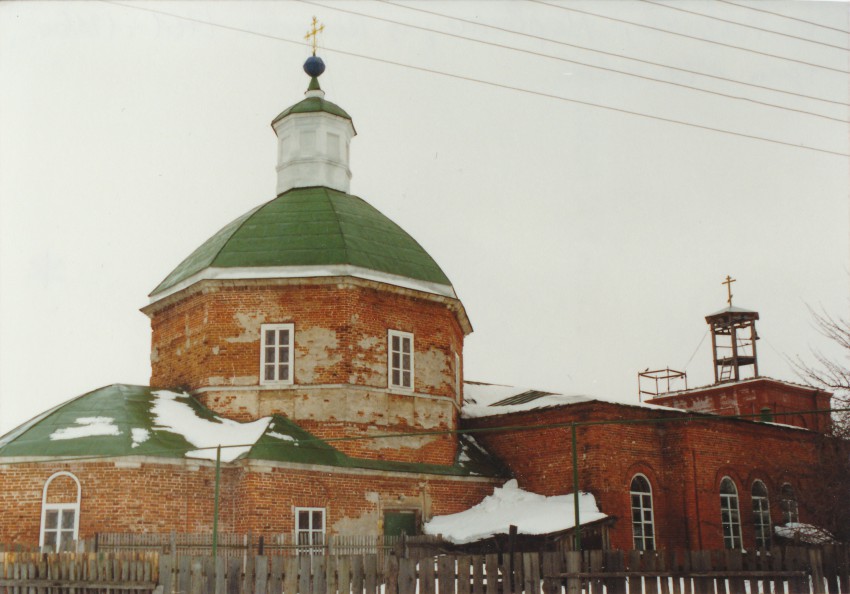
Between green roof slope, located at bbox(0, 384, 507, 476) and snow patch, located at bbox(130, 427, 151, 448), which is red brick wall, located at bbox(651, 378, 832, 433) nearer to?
green roof slope, located at bbox(0, 384, 507, 476)

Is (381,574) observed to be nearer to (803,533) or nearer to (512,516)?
(512,516)

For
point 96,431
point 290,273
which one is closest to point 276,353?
point 290,273

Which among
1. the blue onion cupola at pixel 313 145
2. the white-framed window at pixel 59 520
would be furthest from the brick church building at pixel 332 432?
the blue onion cupola at pixel 313 145

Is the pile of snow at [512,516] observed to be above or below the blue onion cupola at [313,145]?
below

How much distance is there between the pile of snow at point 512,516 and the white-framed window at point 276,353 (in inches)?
191

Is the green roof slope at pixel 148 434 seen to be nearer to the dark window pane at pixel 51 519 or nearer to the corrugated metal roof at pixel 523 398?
the dark window pane at pixel 51 519

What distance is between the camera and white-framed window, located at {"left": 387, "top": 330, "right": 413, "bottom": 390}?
2311 centimetres

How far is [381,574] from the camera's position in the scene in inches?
501

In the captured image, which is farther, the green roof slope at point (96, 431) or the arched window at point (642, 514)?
the arched window at point (642, 514)

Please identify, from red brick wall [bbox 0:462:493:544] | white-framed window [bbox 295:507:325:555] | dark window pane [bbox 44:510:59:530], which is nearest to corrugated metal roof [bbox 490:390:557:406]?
red brick wall [bbox 0:462:493:544]

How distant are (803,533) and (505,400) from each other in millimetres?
8382

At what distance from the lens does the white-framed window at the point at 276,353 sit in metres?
22.3

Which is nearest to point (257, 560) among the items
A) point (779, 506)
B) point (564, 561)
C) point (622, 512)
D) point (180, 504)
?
point (564, 561)

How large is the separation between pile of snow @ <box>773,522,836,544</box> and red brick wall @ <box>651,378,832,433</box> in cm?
1010
